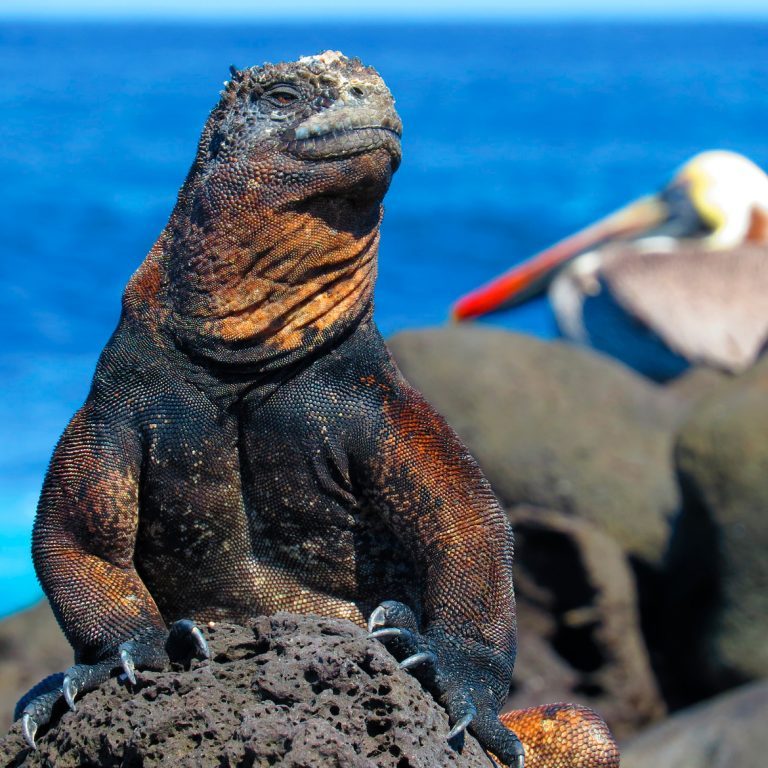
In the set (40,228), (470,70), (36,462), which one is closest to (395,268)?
(40,228)

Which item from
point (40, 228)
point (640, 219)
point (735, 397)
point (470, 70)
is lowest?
point (470, 70)

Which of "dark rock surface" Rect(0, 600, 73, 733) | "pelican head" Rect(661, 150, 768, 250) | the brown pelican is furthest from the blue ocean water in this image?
"dark rock surface" Rect(0, 600, 73, 733)

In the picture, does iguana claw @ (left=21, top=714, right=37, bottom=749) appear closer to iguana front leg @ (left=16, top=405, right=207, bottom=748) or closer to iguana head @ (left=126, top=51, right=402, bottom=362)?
iguana front leg @ (left=16, top=405, right=207, bottom=748)

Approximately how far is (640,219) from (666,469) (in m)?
11.6

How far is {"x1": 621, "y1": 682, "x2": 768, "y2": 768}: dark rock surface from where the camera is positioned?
8102 millimetres

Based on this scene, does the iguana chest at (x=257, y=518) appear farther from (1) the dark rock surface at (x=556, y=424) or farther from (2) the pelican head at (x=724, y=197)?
(2) the pelican head at (x=724, y=197)

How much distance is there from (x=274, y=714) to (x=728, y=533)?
6.94 meters

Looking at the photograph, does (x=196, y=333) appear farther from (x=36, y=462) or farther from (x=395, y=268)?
(x=395, y=268)

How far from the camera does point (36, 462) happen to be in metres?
21.2

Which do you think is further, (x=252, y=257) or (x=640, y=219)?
(x=640, y=219)

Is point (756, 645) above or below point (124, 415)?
below

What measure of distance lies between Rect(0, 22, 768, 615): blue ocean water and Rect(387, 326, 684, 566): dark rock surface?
716cm

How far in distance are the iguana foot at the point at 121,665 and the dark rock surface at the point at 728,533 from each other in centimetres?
668

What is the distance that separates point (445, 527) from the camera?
429 centimetres
